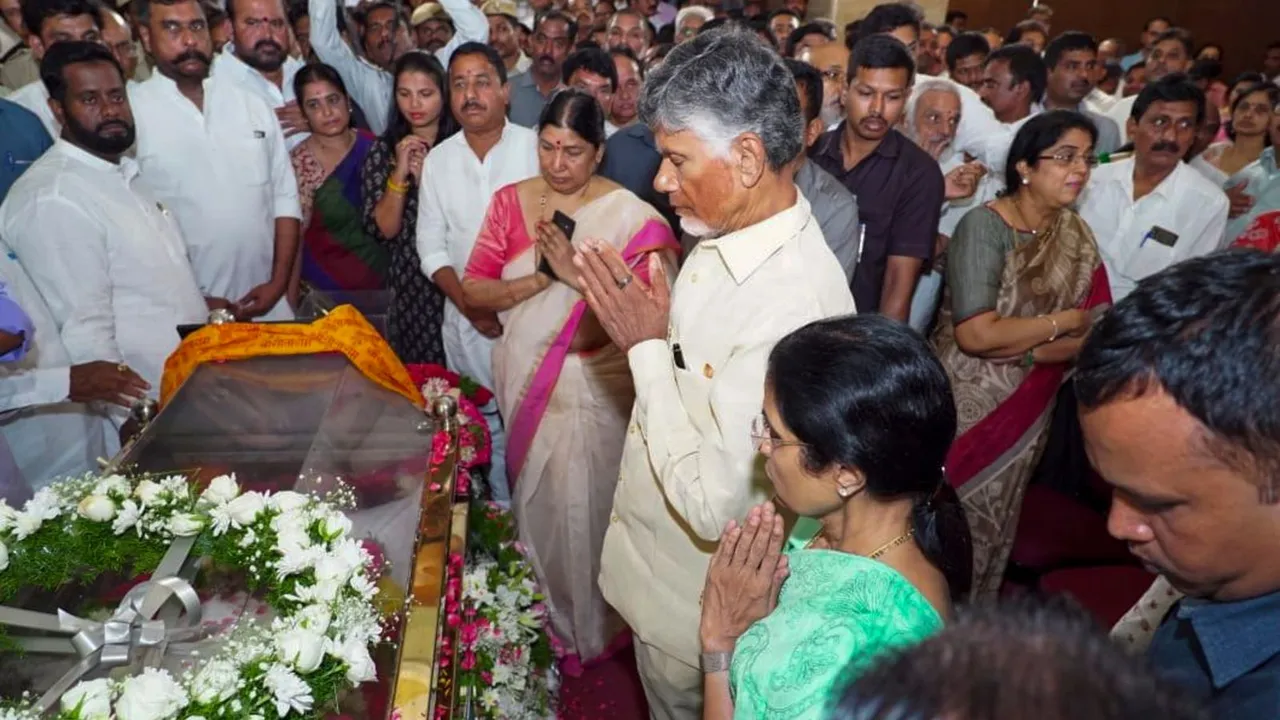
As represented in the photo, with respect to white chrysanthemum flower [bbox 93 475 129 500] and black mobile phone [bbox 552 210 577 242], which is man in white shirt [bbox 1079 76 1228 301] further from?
white chrysanthemum flower [bbox 93 475 129 500]

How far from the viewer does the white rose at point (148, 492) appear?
1653 millimetres

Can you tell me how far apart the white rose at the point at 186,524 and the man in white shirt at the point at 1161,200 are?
3105 mm

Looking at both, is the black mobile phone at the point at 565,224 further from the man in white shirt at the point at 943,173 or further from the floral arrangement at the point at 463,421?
the man in white shirt at the point at 943,173

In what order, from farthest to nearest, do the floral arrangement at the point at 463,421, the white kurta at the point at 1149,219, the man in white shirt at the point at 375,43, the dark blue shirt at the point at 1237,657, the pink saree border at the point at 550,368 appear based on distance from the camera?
the man in white shirt at the point at 375,43, the white kurta at the point at 1149,219, the pink saree border at the point at 550,368, the floral arrangement at the point at 463,421, the dark blue shirt at the point at 1237,657

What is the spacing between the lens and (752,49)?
160 centimetres

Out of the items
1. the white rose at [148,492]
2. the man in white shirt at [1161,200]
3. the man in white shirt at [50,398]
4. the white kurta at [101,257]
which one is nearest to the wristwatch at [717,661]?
the white rose at [148,492]

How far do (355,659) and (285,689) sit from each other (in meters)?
0.12

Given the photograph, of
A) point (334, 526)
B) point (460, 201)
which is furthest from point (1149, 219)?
point (334, 526)

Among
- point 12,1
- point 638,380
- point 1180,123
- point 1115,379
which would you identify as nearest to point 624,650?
point 638,380

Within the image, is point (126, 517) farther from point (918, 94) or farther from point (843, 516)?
point (918, 94)

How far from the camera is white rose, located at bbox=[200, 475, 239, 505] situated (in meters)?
1.67

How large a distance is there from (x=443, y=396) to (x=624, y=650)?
1185 millimetres

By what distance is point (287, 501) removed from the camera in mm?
1657

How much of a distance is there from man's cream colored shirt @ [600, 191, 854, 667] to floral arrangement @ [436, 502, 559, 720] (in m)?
0.41
